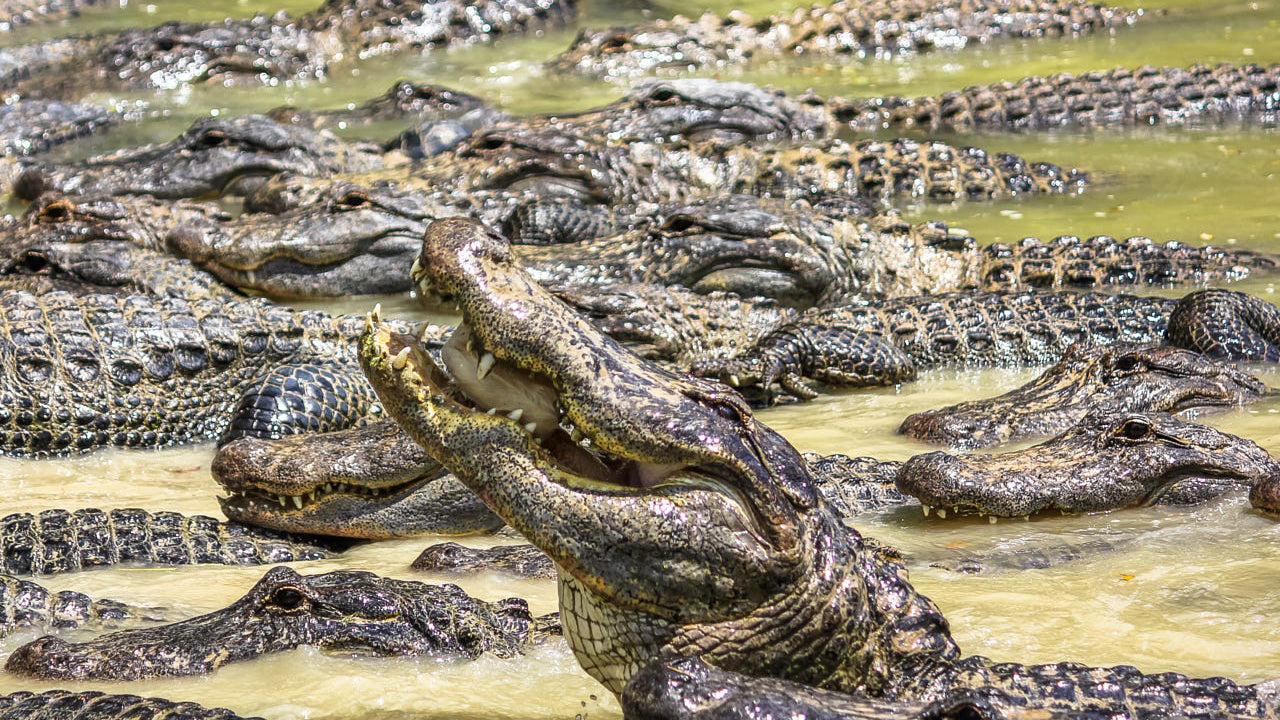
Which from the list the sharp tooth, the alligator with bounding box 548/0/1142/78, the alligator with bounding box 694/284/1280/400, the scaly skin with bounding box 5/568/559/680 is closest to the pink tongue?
the sharp tooth

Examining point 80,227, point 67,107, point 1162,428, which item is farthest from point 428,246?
point 67,107

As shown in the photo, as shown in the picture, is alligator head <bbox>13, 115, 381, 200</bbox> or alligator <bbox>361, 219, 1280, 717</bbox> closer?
alligator <bbox>361, 219, 1280, 717</bbox>

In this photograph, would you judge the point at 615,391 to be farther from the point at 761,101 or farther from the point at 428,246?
the point at 761,101

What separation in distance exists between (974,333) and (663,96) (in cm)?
453

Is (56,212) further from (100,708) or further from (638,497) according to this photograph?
(638,497)

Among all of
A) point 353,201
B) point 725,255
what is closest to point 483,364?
point 725,255

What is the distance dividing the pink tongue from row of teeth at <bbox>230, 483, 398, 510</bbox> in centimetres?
227

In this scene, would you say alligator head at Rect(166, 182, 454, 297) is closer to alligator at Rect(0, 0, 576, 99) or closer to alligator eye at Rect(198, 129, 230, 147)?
alligator eye at Rect(198, 129, 230, 147)

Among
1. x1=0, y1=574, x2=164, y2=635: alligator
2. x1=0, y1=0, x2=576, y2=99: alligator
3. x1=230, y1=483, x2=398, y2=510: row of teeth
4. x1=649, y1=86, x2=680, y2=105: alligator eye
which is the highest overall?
x1=0, y1=0, x2=576, y2=99: alligator

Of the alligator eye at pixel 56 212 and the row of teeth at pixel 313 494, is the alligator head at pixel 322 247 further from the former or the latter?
the row of teeth at pixel 313 494

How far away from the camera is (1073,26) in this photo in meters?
16.2

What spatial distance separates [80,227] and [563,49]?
871 centimetres

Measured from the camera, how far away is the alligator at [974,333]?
7043 millimetres

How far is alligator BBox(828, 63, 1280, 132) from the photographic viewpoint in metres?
12.5
